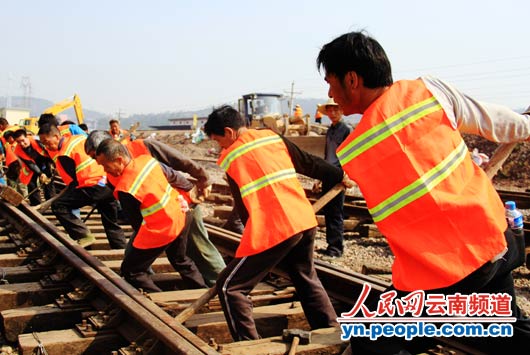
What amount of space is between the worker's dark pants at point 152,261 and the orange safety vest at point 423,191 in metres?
2.60

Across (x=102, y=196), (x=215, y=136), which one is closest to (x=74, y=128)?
(x=102, y=196)

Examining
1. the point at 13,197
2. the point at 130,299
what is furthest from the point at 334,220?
the point at 13,197

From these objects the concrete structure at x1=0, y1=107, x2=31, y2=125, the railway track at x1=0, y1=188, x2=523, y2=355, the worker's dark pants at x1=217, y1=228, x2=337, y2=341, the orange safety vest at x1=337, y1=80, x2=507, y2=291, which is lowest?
the concrete structure at x1=0, y1=107, x2=31, y2=125

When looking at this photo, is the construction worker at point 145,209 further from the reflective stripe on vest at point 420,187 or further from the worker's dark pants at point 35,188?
the worker's dark pants at point 35,188

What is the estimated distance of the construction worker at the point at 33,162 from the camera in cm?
936

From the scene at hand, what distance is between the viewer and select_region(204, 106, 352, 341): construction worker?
3.25 meters

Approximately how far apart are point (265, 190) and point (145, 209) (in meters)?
1.30

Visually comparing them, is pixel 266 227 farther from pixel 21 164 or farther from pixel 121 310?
pixel 21 164

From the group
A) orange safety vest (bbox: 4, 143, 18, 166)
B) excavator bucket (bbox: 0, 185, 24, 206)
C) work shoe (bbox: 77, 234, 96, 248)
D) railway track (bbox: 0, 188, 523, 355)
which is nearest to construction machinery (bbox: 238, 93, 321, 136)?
orange safety vest (bbox: 4, 143, 18, 166)

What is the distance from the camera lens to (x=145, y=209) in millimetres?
4238

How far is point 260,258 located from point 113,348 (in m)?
1.15

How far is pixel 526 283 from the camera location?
5.60 m

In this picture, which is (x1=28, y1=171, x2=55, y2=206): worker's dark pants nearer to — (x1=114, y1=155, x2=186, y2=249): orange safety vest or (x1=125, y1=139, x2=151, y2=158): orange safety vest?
(x1=125, y1=139, x2=151, y2=158): orange safety vest

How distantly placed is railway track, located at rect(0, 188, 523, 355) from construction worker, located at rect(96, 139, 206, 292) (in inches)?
7.9
